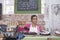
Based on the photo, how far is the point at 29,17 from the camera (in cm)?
259

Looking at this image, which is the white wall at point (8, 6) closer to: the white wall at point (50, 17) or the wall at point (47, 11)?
the wall at point (47, 11)

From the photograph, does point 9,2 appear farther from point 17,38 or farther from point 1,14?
point 17,38

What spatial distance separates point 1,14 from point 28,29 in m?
0.47

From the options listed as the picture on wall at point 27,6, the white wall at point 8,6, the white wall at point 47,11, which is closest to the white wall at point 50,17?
the white wall at point 47,11

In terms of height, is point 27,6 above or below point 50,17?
above

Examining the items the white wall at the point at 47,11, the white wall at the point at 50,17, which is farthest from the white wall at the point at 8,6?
the white wall at the point at 50,17

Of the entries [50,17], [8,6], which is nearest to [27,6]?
[8,6]

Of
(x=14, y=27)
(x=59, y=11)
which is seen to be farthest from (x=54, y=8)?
(x=14, y=27)

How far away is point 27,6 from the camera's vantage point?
8.64 feet

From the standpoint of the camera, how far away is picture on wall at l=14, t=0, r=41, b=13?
261cm

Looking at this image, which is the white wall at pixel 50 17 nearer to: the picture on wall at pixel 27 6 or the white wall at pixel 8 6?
the picture on wall at pixel 27 6

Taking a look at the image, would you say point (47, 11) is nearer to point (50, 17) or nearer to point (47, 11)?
point (47, 11)

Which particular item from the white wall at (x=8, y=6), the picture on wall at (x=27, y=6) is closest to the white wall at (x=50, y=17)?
the picture on wall at (x=27, y=6)

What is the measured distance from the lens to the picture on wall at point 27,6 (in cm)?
261
